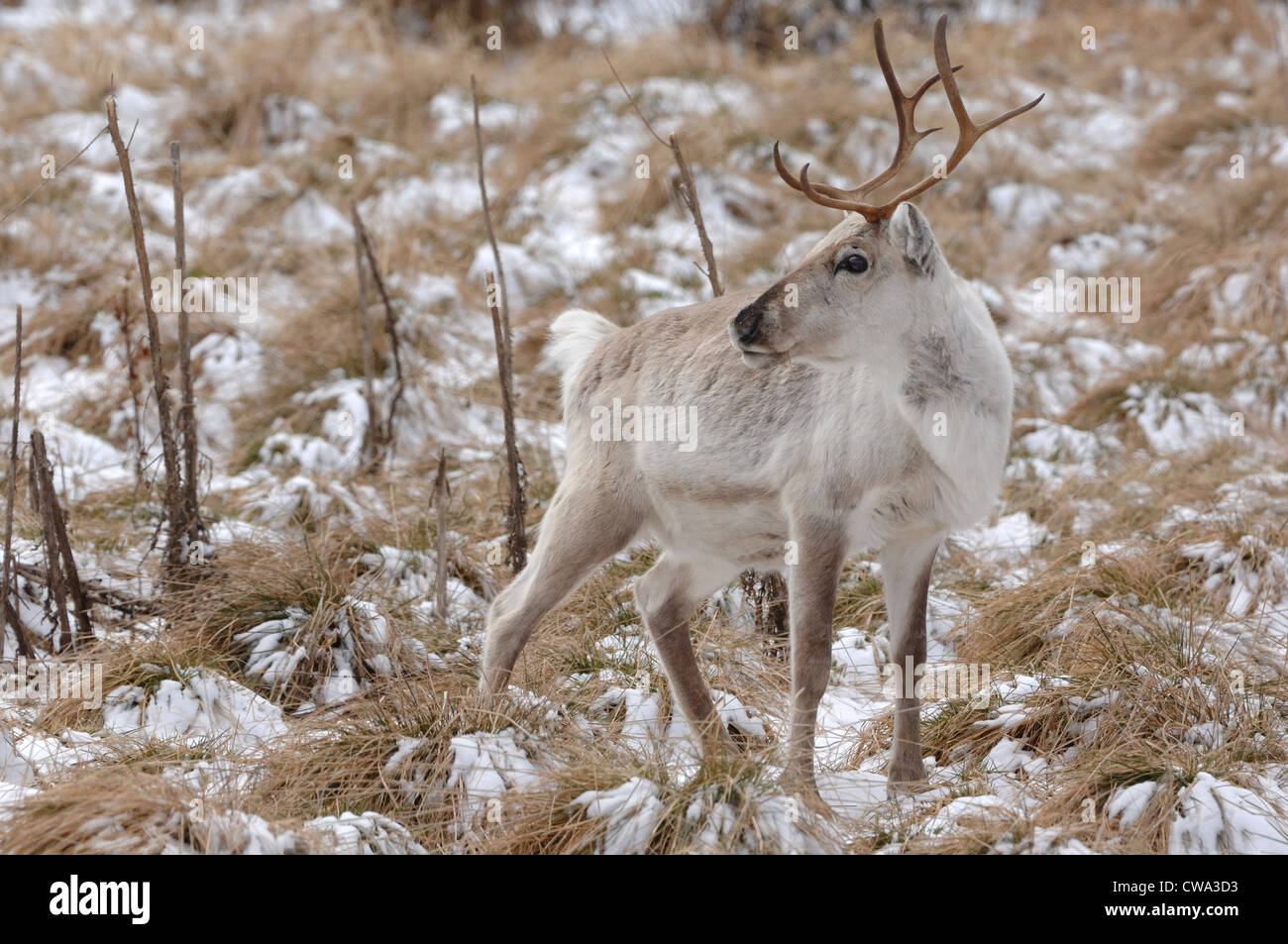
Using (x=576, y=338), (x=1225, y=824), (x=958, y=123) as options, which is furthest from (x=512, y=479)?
(x=1225, y=824)

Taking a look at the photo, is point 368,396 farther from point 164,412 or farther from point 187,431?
point 164,412

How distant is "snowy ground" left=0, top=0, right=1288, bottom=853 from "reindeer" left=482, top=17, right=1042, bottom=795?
1.24 ft

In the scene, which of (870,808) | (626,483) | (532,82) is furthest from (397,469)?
(532,82)

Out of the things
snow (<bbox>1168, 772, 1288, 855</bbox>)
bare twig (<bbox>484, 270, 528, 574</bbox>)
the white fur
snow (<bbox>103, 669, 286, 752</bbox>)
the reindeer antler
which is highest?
the reindeer antler

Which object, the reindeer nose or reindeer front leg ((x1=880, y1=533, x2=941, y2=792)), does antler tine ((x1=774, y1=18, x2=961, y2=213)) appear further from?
reindeer front leg ((x1=880, y1=533, x2=941, y2=792))

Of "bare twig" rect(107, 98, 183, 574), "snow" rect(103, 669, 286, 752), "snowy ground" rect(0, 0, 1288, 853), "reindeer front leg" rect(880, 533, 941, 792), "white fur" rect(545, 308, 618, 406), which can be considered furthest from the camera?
"white fur" rect(545, 308, 618, 406)

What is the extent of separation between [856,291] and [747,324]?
1.25 ft

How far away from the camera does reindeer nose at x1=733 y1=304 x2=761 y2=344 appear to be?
413 cm

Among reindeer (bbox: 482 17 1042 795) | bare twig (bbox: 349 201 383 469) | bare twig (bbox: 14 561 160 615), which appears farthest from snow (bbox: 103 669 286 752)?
bare twig (bbox: 349 201 383 469)

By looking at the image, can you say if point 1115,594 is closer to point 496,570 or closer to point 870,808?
point 870,808

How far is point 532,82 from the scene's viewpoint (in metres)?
13.0

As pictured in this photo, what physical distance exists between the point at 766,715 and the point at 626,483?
1.03 meters

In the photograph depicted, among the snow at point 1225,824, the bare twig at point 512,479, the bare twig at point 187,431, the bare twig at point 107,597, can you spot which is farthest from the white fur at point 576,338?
the snow at point 1225,824
